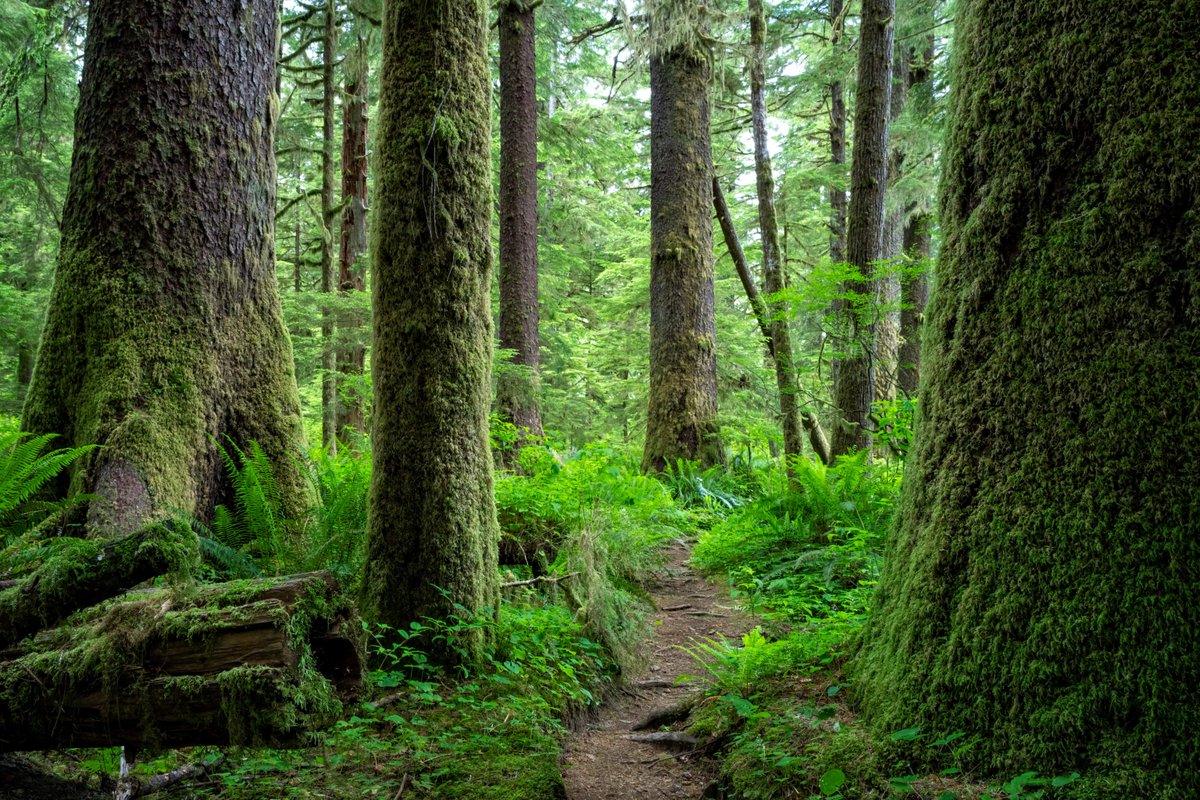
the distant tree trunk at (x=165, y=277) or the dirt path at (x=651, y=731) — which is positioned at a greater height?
the distant tree trunk at (x=165, y=277)

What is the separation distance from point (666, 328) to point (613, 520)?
4.87 meters

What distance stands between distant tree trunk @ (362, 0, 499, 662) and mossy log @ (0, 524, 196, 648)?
58.1 inches

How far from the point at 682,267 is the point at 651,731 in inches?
326

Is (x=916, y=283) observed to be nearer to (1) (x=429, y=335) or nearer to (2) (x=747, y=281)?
(2) (x=747, y=281)

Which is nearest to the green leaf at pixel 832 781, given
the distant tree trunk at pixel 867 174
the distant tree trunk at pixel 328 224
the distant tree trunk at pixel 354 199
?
the distant tree trunk at pixel 867 174

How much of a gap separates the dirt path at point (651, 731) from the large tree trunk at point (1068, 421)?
1072 mm

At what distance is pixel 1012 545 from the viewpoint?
2.42 m

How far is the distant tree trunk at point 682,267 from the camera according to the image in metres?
11.0

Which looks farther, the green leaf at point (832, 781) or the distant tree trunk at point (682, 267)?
the distant tree trunk at point (682, 267)

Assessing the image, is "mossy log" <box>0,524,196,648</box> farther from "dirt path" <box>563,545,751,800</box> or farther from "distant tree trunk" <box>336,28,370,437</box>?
"distant tree trunk" <box>336,28,370,437</box>

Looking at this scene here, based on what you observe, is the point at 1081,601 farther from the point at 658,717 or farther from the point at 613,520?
the point at 613,520

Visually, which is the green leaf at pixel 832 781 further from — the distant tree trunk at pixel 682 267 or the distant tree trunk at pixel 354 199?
the distant tree trunk at pixel 354 199

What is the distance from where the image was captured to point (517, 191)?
11016 mm

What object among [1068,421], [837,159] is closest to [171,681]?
[1068,421]
